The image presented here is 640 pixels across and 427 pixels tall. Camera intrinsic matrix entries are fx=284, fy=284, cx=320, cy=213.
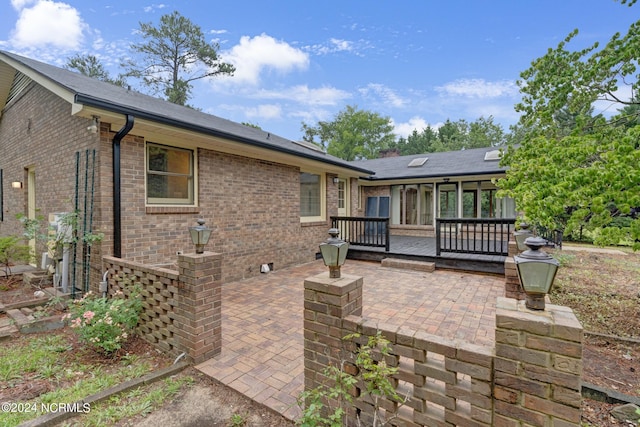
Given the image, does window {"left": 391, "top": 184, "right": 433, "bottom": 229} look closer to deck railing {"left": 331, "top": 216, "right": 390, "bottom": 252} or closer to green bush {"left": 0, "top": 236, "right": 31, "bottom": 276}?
deck railing {"left": 331, "top": 216, "right": 390, "bottom": 252}

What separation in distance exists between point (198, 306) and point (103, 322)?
3.68 feet

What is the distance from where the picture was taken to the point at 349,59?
16.0 meters

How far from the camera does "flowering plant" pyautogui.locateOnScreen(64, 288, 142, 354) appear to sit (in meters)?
3.08

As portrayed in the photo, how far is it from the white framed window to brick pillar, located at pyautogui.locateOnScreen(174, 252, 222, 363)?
5318 mm

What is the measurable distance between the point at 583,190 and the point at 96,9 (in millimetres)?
14815

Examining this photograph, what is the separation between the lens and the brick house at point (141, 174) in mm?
4301

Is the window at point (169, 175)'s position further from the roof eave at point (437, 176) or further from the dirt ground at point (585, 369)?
the roof eave at point (437, 176)

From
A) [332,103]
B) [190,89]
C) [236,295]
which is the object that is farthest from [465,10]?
[332,103]

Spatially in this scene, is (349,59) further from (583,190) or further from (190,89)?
(583,190)

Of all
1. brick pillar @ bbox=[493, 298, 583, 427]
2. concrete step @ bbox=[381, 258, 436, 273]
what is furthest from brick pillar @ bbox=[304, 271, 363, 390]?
concrete step @ bbox=[381, 258, 436, 273]

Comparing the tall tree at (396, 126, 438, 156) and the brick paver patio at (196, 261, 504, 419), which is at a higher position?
the tall tree at (396, 126, 438, 156)

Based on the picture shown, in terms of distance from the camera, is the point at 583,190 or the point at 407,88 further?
the point at 407,88

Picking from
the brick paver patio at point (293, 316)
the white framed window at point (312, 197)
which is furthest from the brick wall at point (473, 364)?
the white framed window at point (312, 197)

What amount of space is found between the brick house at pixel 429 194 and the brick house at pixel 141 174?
4648 mm
